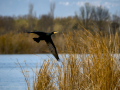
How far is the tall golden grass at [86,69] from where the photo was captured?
87.2 inches

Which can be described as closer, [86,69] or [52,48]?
[86,69]

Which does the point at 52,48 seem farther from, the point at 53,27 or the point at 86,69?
the point at 53,27

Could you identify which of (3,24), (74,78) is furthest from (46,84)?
(3,24)

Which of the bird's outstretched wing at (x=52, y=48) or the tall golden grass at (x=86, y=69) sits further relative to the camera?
the bird's outstretched wing at (x=52, y=48)

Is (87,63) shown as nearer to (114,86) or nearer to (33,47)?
(114,86)

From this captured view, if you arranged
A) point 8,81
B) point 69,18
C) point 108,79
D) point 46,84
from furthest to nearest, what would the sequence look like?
1. point 69,18
2. point 8,81
3. point 46,84
4. point 108,79

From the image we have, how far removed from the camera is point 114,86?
7.52ft

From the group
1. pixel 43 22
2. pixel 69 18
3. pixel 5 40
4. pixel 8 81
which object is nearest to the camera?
pixel 8 81

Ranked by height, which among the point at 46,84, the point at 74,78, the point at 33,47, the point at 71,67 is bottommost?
the point at 33,47

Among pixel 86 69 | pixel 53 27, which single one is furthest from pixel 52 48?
pixel 53 27

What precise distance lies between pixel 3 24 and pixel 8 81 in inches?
619

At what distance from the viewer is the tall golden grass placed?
2215mm

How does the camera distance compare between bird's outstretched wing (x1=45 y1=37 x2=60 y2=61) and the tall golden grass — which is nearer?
the tall golden grass

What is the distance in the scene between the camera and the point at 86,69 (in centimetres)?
249
